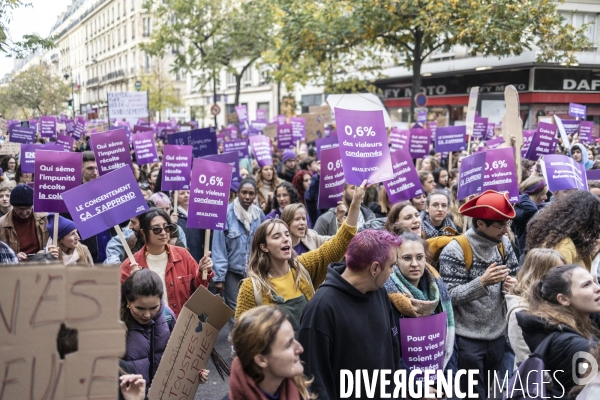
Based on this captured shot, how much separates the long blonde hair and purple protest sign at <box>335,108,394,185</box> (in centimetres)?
230

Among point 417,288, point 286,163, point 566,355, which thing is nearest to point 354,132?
point 417,288

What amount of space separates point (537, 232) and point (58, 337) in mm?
3840

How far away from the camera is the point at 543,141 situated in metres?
10.6

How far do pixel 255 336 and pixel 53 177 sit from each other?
3.96m

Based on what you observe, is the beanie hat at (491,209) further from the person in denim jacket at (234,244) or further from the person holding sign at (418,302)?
the person in denim jacket at (234,244)

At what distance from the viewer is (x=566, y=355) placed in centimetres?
321

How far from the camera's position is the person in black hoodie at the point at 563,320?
3.20 m

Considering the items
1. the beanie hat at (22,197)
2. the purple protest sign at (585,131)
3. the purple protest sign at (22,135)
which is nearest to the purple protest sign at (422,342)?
the beanie hat at (22,197)

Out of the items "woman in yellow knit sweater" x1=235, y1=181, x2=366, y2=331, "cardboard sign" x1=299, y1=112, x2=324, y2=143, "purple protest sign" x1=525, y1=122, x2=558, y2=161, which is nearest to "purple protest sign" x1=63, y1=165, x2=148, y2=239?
"woman in yellow knit sweater" x1=235, y1=181, x2=366, y2=331

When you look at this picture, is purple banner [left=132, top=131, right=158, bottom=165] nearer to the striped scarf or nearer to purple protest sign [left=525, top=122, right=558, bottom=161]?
purple protest sign [left=525, top=122, right=558, bottom=161]

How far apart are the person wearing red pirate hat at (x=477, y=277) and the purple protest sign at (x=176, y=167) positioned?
12.1 ft

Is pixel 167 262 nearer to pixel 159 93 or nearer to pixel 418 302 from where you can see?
pixel 418 302

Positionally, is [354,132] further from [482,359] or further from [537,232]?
[482,359]

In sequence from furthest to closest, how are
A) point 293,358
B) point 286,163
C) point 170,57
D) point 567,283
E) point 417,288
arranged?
point 170,57 → point 286,163 → point 417,288 → point 567,283 → point 293,358
